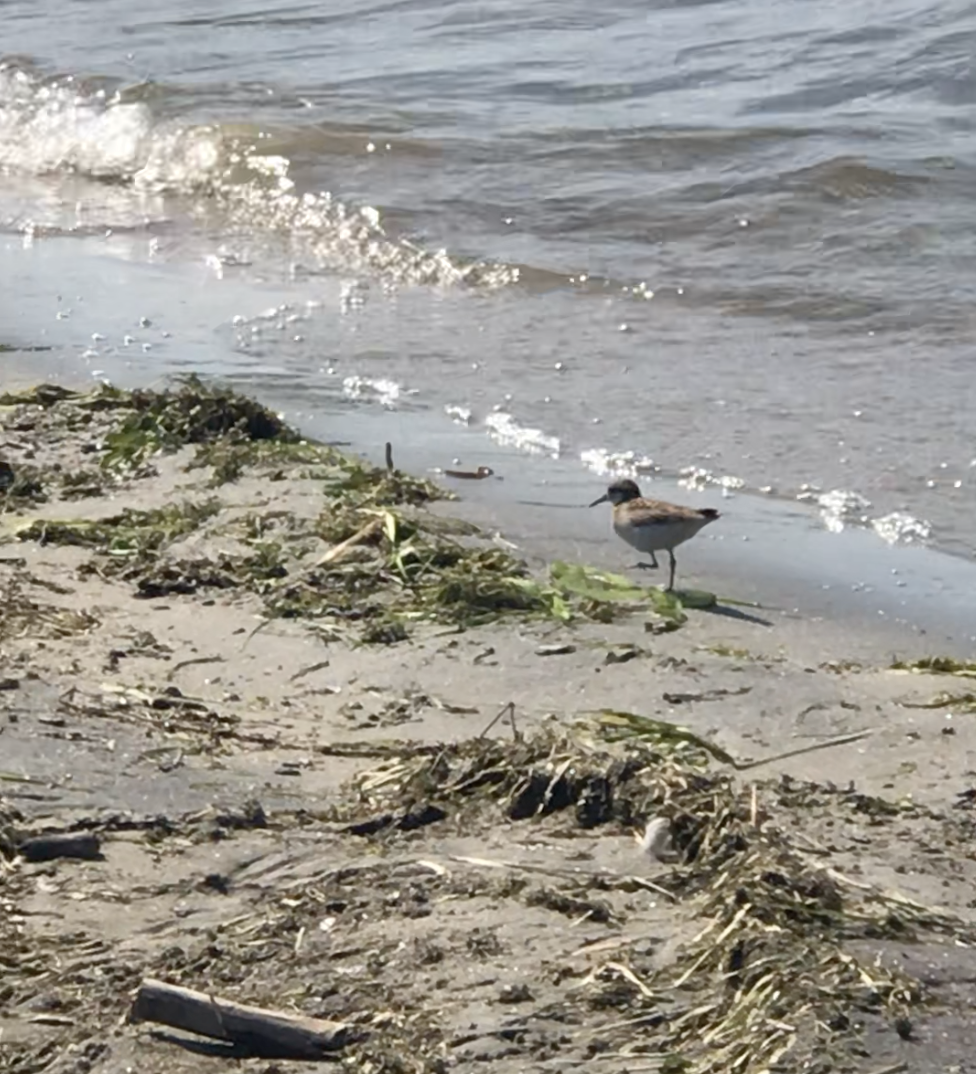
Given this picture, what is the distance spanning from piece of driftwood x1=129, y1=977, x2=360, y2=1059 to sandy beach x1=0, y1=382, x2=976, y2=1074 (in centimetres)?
2

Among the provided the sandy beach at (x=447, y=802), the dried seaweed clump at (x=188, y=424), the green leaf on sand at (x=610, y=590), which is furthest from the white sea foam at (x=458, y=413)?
the green leaf on sand at (x=610, y=590)

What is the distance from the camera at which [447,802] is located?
395 cm

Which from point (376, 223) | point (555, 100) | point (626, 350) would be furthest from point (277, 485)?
point (555, 100)

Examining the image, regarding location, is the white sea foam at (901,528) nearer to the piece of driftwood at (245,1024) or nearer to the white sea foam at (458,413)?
the white sea foam at (458,413)

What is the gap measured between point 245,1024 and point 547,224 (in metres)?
8.99

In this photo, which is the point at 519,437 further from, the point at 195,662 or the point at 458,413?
the point at 195,662

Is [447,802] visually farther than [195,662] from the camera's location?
No

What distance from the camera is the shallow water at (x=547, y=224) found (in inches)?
322

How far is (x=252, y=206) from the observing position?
1266cm

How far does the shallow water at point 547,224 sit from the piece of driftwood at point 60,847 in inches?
146

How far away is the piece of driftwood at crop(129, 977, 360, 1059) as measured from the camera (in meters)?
2.96

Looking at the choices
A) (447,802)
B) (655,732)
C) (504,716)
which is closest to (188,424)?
(504,716)

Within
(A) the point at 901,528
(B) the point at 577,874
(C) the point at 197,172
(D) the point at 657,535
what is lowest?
(A) the point at 901,528

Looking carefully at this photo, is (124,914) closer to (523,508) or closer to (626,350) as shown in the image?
(523,508)
